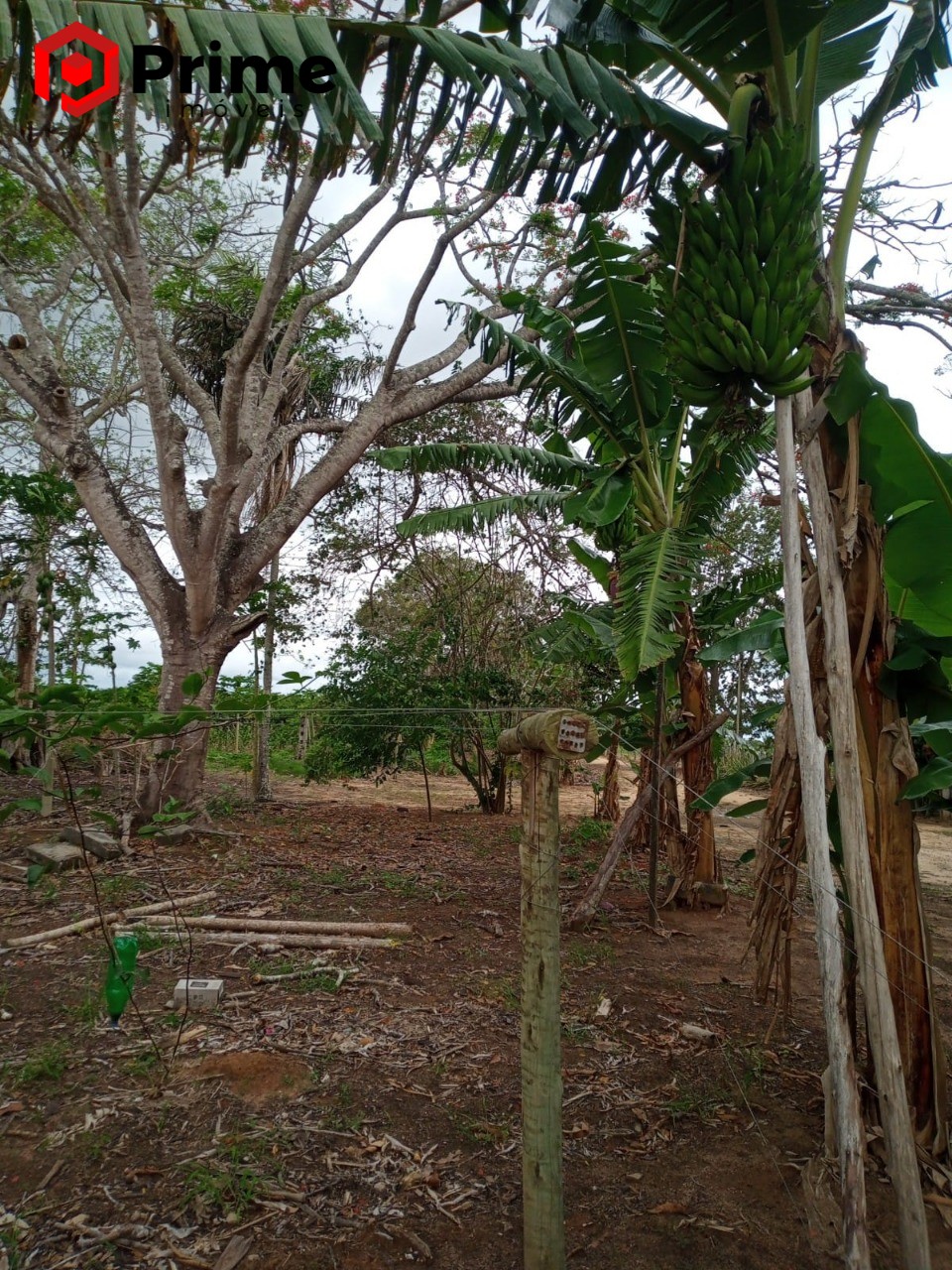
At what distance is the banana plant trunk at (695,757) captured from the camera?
5.65m

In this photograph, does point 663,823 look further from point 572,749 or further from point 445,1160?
point 572,749

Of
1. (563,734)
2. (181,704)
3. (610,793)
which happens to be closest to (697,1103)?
(563,734)

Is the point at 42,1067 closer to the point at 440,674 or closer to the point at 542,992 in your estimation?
the point at 542,992

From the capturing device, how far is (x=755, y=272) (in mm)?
2312

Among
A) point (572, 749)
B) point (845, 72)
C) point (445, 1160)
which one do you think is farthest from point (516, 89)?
point (445, 1160)

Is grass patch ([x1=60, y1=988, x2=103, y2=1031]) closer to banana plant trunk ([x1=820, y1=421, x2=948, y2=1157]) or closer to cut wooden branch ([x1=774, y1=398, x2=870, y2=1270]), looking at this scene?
cut wooden branch ([x1=774, y1=398, x2=870, y2=1270])

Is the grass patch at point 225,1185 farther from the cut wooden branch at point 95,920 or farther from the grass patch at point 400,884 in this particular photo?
the grass patch at point 400,884

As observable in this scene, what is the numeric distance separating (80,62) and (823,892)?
3007 mm

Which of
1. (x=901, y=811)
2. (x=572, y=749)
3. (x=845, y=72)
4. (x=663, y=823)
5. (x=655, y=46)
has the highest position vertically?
(x=845, y=72)

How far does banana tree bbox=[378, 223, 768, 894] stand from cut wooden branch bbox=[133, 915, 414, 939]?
226 cm

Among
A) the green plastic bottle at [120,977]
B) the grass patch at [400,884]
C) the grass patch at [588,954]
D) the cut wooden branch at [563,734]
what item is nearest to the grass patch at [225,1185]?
the green plastic bottle at [120,977]

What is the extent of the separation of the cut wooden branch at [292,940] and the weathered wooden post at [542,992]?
8.56 feet

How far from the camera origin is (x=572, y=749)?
2104 millimetres

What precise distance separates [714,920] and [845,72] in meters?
5.13
